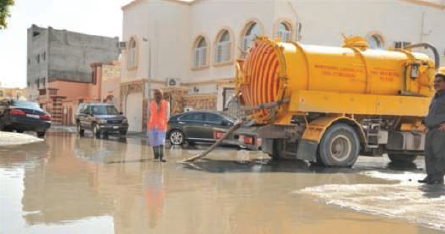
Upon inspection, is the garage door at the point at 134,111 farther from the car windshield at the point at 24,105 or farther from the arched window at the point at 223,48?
the car windshield at the point at 24,105

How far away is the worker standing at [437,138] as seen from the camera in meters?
7.93

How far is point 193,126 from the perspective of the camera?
17.0 metres

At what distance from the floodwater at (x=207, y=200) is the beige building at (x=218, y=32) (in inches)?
563

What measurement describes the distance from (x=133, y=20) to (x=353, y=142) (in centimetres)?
2192

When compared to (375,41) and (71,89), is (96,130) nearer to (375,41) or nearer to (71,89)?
(375,41)

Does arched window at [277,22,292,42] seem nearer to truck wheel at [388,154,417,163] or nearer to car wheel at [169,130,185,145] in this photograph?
car wheel at [169,130,185,145]

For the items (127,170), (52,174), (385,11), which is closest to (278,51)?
(127,170)

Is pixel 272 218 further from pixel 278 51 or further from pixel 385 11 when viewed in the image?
pixel 385 11

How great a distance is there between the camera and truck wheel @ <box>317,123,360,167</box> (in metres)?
10.4

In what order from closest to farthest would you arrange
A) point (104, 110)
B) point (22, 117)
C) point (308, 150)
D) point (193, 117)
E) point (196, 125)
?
point (308, 150) < point (196, 125) < point (193, 117) < point (22, 117) < point (104, 110)

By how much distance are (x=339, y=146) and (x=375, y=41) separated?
1596 cm

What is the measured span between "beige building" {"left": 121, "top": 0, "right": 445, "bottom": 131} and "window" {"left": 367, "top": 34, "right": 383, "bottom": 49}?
5 centimetres

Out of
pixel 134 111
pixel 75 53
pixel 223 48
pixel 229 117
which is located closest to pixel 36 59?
pixel 75 53

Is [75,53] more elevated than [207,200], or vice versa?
[75,53]
